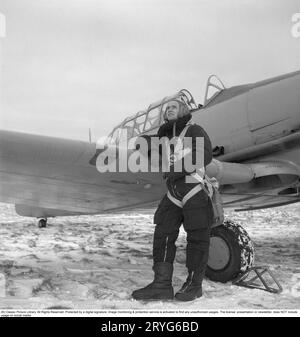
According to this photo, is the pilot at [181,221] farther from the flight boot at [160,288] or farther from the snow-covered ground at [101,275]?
the snow-covered ground at [101,275]

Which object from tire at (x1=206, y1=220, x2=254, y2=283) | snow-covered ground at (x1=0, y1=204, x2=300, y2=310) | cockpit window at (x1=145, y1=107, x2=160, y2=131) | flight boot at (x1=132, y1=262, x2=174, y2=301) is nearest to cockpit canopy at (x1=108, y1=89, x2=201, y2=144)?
cockpit window at (x1=145, y1=107, x2=160, y2=131)

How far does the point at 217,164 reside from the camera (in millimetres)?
3051

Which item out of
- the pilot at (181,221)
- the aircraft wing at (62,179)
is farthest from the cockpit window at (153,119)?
the pilot at (181,221)

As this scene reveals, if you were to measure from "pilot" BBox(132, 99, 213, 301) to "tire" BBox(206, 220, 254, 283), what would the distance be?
719 mm

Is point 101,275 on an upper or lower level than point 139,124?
lower

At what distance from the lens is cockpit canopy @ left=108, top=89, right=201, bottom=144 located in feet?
14.8

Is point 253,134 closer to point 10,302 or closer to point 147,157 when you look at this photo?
point 147,157

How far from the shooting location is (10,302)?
2395mm

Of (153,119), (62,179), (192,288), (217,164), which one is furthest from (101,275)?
(153,119)

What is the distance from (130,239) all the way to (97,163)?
340cm

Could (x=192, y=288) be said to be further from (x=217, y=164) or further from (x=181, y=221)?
(x=217, y=164)

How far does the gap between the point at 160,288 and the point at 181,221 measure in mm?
462

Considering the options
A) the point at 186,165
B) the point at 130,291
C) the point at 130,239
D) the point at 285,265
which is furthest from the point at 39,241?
the point at 186,165

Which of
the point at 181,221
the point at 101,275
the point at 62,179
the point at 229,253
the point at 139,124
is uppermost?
the point at 139,124
